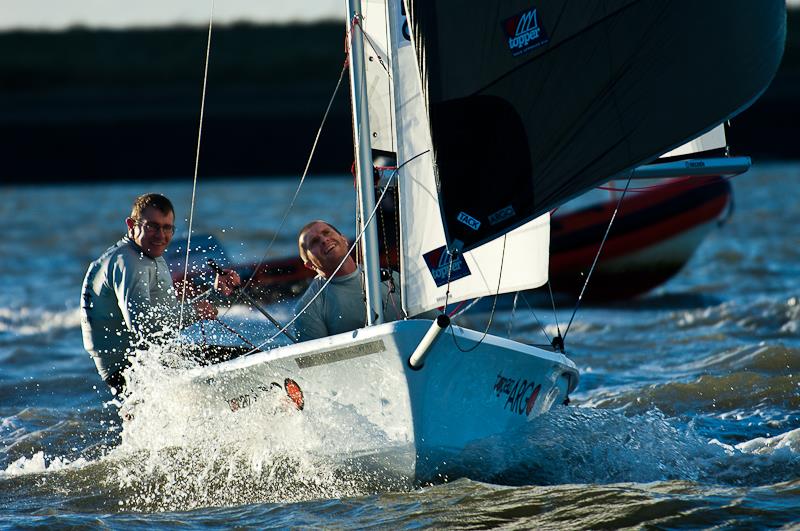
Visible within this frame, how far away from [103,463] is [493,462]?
7.13ft

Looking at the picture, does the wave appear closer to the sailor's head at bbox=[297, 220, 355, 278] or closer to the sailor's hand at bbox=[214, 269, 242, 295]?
the sailor's hand at bbox=[214, 269, 242, 295]

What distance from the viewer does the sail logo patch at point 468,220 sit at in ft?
16.8

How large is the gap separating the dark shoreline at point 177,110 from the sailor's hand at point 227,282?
1074 inches

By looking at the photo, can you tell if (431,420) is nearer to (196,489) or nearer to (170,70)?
(196,489)

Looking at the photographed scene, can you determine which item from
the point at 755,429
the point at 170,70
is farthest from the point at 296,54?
the point at 755,429

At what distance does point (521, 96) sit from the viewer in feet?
17.2

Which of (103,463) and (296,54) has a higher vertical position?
(296,54)

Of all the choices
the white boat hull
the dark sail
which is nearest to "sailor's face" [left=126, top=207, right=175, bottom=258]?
the white boat hull

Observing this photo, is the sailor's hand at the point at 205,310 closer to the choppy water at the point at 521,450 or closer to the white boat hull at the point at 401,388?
the choppy water at the point at 521,450

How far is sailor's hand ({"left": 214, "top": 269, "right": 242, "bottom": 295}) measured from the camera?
5879 mm

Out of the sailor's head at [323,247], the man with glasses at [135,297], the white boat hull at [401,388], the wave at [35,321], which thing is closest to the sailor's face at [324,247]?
the sailor's head at [323,247]

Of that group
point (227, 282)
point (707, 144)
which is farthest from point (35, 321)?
point (707, 144)

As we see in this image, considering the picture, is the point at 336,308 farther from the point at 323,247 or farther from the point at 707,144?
the point at 707,144

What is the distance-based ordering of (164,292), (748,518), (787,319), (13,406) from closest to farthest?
1. (748,518)
2. (164,292)
3. (13,406)
4. (787,319)
